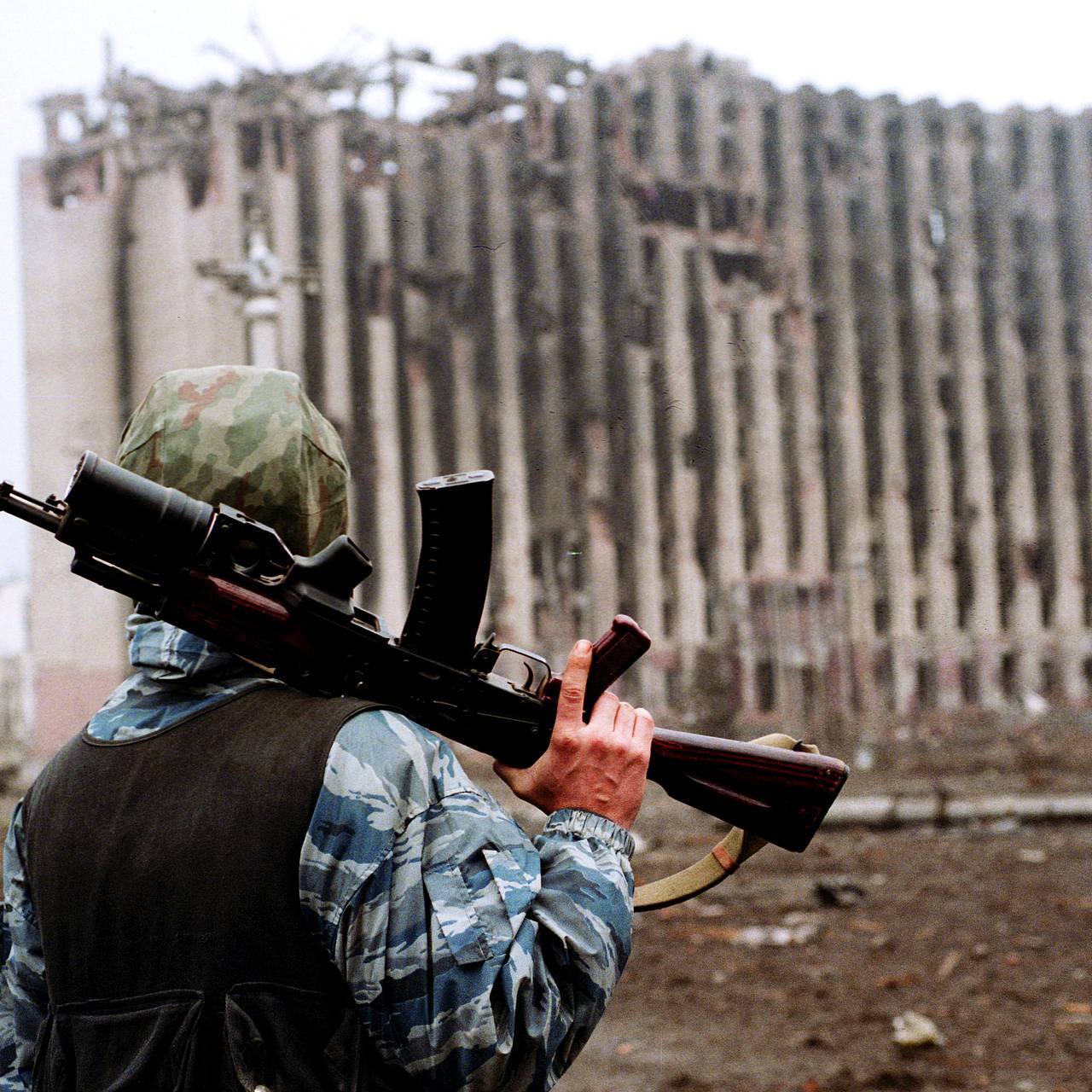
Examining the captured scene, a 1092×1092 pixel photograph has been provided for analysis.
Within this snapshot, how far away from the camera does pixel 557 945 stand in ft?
4.20

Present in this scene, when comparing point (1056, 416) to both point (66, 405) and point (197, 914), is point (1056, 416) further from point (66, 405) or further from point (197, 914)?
point (197, 914)

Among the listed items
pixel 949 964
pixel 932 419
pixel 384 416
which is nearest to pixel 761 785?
pixel 949 964

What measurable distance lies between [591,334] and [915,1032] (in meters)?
6.65

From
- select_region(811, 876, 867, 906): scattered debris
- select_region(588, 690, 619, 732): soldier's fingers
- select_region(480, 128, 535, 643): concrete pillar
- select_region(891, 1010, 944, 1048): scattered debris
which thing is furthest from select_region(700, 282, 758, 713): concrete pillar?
select_region(588, 690, 619, 732): soldier's fingers

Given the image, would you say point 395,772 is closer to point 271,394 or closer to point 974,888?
point 271,394

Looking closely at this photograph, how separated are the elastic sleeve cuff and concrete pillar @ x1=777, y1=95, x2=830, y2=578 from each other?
9.02 meters

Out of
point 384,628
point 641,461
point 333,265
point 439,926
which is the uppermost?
point 333,265

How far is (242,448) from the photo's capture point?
1446mm

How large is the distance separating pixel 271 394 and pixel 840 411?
9.36m

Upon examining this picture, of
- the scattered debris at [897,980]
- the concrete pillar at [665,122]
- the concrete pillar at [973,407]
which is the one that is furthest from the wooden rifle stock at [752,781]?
the concrete pillar at [973,407]

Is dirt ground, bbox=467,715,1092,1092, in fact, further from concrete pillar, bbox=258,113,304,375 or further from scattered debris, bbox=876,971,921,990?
concrete pillar, bbox=258,113,304,375

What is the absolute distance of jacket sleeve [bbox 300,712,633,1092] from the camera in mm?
1221

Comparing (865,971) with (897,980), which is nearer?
(897,980)

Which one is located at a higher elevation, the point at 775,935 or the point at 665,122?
the point at 665,122
